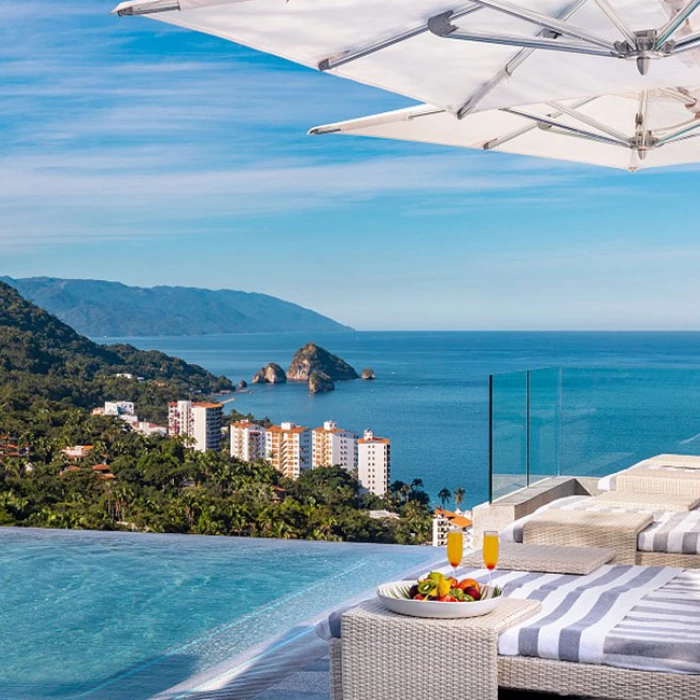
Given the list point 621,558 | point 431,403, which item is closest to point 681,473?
point 621,558

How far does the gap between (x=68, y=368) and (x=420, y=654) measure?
64.3ft

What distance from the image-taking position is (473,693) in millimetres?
2893

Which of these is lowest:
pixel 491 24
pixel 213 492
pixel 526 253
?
pixel 213 492

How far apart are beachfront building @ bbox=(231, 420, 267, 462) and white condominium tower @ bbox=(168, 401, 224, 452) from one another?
308 millimetres

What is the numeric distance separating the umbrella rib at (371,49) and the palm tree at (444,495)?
66.6 ft

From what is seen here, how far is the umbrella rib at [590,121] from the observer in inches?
192

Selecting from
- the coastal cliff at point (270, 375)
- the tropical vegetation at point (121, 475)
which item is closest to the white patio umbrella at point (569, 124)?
the tropical vegetation at point (121, 475)

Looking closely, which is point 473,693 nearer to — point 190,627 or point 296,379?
point 190,627

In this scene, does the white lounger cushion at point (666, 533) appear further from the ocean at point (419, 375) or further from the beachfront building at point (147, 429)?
the ocean at point (419, 375)

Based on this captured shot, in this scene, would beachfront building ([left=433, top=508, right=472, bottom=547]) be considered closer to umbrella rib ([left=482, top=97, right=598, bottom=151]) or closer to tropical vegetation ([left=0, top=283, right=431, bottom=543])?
tropical vegetation ([left=0, top=283, right=431, bottom=543])

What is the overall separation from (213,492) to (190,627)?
12010 mm

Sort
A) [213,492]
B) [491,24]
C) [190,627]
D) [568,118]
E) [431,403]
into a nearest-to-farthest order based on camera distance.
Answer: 1. [491,24]
2. [568,118]
3. [190,627]
4. [213,492]
5. [431,403]

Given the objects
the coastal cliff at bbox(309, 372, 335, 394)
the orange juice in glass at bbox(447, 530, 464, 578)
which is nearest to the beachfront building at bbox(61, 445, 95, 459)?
the coastal cliff at bbox(309, 372, 335, 394)

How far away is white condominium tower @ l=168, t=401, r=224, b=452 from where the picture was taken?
68.8 feet
